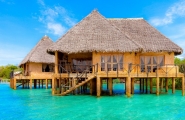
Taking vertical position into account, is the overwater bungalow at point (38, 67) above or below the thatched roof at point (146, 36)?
below

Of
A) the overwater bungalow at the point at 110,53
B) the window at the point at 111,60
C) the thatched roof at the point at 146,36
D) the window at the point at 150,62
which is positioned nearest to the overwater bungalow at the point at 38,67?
the overwater bungalow at the point at 110,53

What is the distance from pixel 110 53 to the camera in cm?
1583

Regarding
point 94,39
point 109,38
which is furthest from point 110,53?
point 94,39

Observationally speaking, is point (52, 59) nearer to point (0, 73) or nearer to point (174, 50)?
point (174, 50)

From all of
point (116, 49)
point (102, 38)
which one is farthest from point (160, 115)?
point (102, 38)

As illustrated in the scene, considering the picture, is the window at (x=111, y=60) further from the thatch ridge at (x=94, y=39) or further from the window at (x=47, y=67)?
the window at (x=47, y=67)

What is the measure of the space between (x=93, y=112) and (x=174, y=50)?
31.0ft

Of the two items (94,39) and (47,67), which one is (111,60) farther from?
(47,67)

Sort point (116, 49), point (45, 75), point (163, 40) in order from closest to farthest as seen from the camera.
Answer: point (116, 49) → point (163, 40) → point (45, 75)

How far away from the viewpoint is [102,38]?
16156 mm

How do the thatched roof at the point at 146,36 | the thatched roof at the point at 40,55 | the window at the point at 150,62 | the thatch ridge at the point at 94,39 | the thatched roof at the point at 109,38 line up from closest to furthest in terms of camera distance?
the thatch ridge at the point at 94,39, the thatched roof at the point at 109,38, the thatched roof at the point at 146,36, the window at the point at 150,62, the thatched roof at the point at 40,55

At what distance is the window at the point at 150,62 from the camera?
17.1 m

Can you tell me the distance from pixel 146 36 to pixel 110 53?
392 centimetres

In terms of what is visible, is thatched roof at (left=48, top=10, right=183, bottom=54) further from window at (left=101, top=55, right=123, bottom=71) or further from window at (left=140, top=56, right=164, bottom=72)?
window at (left=140, top=56, right=164, bottom=72)
